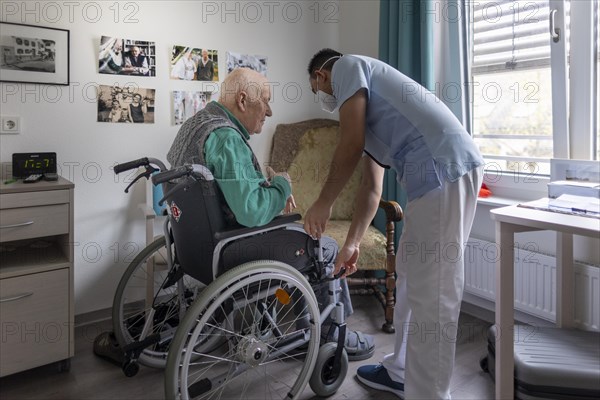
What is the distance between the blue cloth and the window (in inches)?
38.2

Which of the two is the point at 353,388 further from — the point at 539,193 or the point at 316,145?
the point at 316,145

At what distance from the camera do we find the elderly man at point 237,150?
4.78 ft

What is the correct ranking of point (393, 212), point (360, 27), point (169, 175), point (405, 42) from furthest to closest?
point (360, 27)
point (405, 42)
point (393, 212)
point (169, 175)

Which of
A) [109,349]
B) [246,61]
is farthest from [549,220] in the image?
[246,61]

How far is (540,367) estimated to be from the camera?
1618mm

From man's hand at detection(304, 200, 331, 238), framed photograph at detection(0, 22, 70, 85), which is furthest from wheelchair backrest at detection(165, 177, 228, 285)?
framed photograph at detection(0, 22, 70, 85)

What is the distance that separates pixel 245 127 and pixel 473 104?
4.95 ft

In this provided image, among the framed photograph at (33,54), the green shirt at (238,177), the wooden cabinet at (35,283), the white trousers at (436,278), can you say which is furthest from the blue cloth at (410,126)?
the framed photograph at (33,54)

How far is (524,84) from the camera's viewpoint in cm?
231

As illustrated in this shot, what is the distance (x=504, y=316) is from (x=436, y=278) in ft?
1.28

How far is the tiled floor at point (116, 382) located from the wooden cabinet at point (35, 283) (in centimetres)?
9

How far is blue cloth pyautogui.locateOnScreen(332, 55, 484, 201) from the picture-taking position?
139 cm

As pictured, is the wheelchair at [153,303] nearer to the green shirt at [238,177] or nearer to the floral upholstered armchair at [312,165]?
the green shirt at [238,177]

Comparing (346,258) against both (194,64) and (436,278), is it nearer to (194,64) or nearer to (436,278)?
(436,278)
